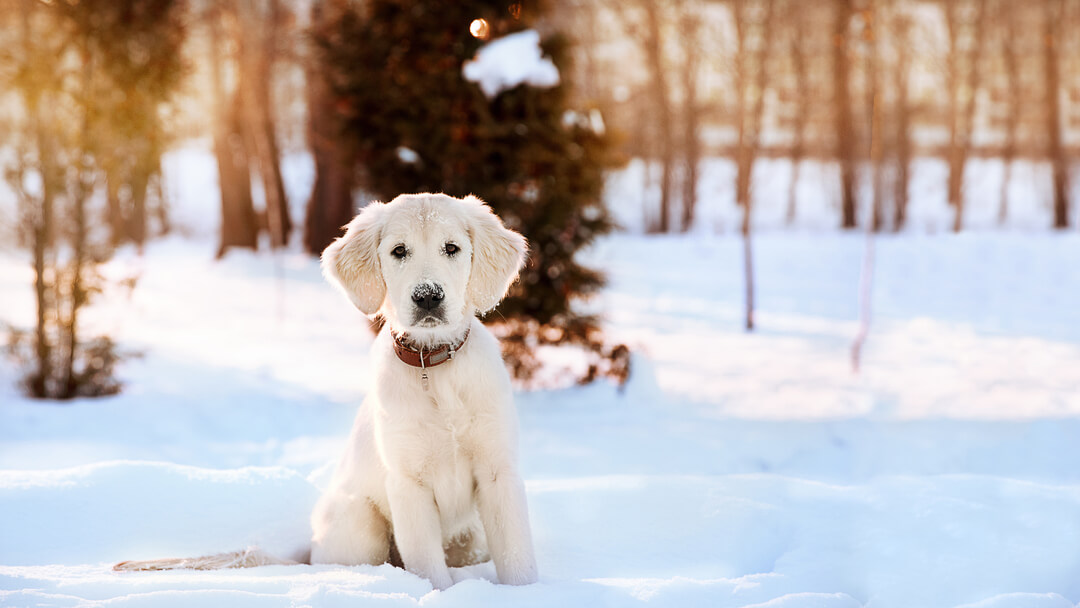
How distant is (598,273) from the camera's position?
7762 millimetres

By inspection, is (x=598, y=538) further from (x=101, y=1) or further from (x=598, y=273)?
(x=101, y=1)

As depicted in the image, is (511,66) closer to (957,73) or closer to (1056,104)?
(957,73)

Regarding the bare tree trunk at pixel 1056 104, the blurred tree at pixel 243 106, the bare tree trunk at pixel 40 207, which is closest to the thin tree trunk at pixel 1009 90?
the bare tree trunk at pixel 1056 104

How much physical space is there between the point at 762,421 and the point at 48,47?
288 inches

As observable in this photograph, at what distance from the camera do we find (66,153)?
736 cm

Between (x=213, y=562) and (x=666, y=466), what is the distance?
128 inches

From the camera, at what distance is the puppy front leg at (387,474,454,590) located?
3160 millimetres

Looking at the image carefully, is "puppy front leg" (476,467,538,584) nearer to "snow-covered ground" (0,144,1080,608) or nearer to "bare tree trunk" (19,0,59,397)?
"snow-covered ground" (0,144,1080,608)

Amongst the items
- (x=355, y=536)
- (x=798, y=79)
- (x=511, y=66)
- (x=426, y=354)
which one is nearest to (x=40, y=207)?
(x=511, y=66)

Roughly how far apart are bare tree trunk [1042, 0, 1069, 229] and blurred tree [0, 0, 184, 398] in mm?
20651

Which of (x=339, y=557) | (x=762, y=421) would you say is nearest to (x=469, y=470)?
(x=339, y=557)

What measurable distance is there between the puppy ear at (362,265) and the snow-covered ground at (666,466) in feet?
3.62

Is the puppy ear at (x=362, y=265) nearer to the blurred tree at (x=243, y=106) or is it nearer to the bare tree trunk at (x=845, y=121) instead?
the blurred tree at (x=243, y=106)

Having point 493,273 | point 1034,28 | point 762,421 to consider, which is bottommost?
point 762,421
